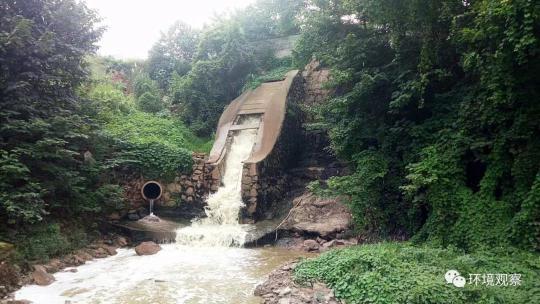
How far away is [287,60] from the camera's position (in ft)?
65.5

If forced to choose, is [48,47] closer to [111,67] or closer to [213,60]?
[213,60]

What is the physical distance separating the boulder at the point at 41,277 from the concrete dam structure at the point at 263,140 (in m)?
5.89

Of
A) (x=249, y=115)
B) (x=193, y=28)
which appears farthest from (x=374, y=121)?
(x=193, y=28)

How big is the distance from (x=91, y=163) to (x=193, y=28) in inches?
608

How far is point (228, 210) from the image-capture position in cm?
1239

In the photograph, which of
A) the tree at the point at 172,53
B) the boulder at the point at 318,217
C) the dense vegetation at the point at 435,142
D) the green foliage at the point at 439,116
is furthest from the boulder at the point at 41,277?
the tree at the point at 172,53

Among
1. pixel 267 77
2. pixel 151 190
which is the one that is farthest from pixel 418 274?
pixel 267 77

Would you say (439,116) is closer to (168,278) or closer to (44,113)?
(168,278)

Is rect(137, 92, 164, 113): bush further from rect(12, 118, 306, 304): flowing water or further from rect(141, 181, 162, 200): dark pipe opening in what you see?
rect(12, 118, 306, 304): flowing water

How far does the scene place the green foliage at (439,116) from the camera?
6426 mm

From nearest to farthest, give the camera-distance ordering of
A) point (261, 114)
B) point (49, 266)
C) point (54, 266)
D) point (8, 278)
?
1. point (8, 278)
2. point (49, 266)
3. point (54, 266)
4. point (261, 114)

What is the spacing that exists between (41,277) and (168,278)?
241cm

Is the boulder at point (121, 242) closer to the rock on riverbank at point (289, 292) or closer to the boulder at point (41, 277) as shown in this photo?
the boulder at point (41, 277)

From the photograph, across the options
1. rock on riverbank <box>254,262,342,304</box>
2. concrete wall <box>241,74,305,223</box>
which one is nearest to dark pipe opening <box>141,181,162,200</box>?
concrete wall <box>241,74,305,223</box>
